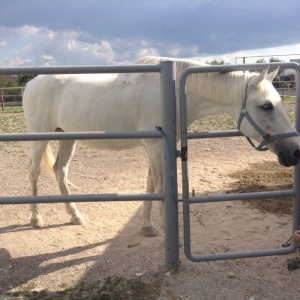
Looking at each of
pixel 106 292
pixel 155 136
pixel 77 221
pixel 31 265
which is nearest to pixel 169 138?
pixel 155 136

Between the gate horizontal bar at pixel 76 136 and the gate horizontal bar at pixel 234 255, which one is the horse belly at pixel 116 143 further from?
the gate horizontal bar at pixel 234 255

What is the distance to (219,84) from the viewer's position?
9.41 feet

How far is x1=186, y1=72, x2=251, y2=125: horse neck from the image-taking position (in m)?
2.79

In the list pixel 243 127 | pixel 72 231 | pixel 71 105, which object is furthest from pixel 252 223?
pixel 71 105

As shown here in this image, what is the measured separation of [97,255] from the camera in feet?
10.1

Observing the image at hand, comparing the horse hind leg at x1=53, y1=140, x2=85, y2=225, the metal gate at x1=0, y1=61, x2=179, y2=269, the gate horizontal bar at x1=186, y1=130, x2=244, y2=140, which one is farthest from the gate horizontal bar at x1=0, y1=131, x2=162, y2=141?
the horse hind leg at x1=53, y1=140, x2=85, y2=225

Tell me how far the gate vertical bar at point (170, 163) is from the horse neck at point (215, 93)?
61 centimetres

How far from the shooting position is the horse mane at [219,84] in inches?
109

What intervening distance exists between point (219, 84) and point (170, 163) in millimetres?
852

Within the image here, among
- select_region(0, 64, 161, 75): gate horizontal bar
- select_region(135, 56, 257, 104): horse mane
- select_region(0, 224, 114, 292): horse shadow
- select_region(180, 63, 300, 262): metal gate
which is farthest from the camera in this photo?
select_region(135, 56, 257, 104): horse mane

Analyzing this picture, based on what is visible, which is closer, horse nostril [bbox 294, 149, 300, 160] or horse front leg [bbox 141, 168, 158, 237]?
horse nostril [bbox 294, 149, 300, 160]

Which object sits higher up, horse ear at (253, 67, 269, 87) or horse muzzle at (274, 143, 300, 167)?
horse ear at (253, 67, 269, 87)

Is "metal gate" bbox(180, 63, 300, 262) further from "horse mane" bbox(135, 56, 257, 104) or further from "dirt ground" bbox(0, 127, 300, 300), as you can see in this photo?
"horse mane" bbox(135, 56, 257, 104)

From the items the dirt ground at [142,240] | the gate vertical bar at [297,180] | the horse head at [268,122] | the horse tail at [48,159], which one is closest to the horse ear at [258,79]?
the horse head at [268,122]
